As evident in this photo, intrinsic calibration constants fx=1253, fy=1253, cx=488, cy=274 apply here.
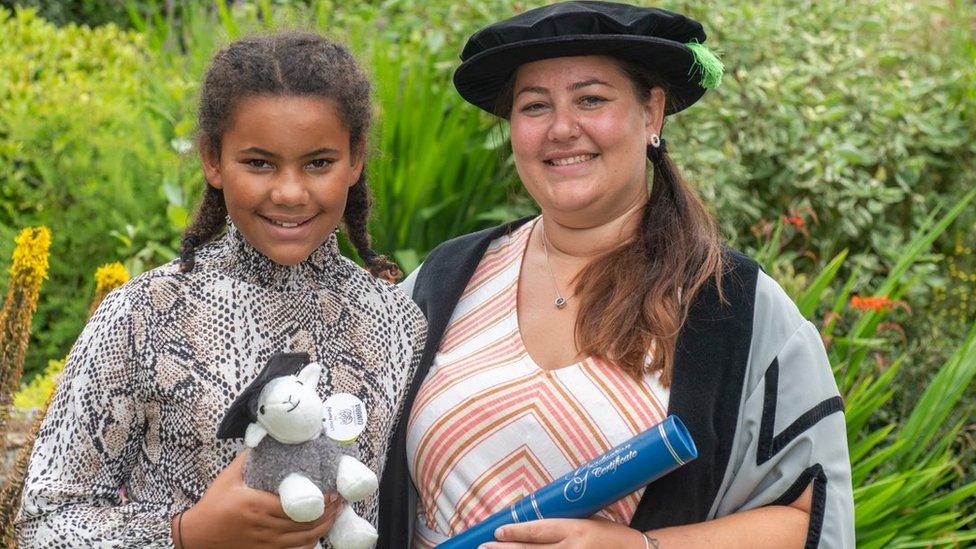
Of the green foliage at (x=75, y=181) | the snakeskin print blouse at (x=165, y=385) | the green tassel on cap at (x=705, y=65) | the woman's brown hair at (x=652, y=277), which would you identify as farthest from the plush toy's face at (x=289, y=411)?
the green foliage at (x=75, y=181)

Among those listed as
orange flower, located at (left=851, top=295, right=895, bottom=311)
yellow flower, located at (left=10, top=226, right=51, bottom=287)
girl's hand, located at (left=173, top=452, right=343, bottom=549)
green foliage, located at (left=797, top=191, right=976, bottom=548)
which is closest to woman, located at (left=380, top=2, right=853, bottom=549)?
girl's hand, located at (left=173, top=452, right=343, bottom=549)

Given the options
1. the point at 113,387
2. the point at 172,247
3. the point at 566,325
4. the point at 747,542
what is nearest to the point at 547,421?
the point at 566,325

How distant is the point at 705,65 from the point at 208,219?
111 centimetres

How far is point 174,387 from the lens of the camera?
2.14 metres

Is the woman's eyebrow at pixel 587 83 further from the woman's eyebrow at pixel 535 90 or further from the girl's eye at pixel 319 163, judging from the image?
the girl's eye at pixel 319 163

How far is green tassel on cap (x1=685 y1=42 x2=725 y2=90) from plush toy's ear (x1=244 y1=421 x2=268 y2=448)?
1.28 metres

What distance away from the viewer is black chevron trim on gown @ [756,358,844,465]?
97.2 inches

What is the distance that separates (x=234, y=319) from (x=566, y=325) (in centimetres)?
79

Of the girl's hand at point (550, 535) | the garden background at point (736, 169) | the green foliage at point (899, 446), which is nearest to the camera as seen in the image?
the girl's hand at point (550, 535)

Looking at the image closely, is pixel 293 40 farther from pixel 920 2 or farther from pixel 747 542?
pixel 920 2

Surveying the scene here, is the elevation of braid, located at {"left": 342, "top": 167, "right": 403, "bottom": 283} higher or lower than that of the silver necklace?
higher

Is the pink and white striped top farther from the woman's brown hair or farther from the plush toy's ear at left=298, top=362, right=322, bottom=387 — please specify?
the plush toy's ear at left=298, top=362, right=322, bottom=387

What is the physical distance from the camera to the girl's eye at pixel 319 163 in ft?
7.41

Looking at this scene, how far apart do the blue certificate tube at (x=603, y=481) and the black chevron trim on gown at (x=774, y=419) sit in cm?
26
